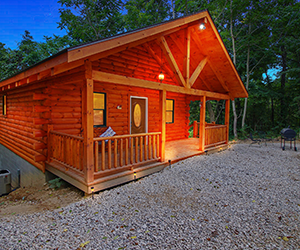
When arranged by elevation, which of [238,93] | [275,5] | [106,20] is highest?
[106,20]

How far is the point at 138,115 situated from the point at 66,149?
3.72 m

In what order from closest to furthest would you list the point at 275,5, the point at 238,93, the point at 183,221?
the point at 183,221 < the point at 238,93 < the point at 275,5

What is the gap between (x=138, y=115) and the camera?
8078mm

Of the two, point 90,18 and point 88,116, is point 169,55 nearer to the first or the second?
point 88,116

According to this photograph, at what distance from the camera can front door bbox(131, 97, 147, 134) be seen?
785 cm

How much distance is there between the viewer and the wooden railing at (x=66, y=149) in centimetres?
445

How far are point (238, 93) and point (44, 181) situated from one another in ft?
30.1

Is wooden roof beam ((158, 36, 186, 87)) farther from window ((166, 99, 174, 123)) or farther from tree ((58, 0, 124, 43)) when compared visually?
tree ((58, 0, 124, 43))

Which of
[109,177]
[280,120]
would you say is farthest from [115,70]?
[280,120]

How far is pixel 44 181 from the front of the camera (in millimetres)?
5871

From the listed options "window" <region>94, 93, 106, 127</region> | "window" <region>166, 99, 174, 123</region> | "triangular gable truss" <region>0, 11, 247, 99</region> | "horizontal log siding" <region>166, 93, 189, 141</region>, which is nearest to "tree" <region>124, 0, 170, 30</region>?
"horizontal log siding" <region>166, 93, 189, 141</region>

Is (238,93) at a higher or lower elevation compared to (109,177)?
higher

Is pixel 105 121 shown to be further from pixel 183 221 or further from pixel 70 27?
pixel 70 27

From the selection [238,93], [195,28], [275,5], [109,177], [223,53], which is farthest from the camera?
[275,5]
